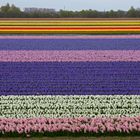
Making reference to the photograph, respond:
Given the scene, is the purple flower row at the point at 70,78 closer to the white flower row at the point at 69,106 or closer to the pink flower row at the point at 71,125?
the white flower row at the point at 69,106

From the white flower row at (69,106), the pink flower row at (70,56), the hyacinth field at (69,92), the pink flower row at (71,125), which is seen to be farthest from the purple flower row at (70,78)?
the pink flower row at (71,125)

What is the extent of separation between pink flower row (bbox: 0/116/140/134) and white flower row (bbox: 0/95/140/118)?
368mm

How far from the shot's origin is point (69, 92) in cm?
1001

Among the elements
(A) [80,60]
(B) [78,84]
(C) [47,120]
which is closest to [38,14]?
(A) [80,60]

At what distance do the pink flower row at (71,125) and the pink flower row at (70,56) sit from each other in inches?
280

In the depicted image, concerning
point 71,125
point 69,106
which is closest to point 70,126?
point 71,125

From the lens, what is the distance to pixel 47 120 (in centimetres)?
757

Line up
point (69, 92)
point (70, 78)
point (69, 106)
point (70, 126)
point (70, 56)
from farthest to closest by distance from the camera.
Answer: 1. point (70, 56)
2. point (70, 78)
3. point (69, 92)
4. point (69, 106)
5. point (70, 126)

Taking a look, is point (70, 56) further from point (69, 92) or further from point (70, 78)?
point (69, 92)

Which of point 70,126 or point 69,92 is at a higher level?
point 70,126

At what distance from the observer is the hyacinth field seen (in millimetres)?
7250

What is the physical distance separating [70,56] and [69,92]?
5541 millimetres

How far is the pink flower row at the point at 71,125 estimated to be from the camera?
7.12 m

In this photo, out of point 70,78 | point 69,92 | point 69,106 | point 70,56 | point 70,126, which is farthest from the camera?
point 70,56
